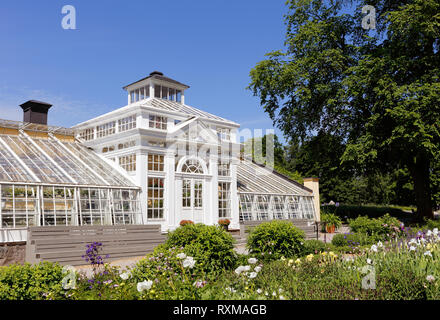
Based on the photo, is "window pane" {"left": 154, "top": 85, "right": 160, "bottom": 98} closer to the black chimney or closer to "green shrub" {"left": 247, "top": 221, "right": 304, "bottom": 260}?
the black chimney

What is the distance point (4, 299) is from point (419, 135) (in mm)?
18942

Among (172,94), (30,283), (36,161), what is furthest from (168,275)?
(172,94)

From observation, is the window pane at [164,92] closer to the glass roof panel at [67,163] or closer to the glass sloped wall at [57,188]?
the glass sloped wall at [57,188]

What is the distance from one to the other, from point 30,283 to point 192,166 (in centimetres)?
1460

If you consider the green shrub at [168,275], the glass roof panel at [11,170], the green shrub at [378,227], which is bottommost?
the green shrub at [378,227]

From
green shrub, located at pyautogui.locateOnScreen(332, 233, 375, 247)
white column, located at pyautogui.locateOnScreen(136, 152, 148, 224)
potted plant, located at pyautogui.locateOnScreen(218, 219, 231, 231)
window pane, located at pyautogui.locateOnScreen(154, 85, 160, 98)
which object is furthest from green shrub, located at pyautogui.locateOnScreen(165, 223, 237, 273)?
window pane, located at pyautogui.locateOnScreen(154, 85, 160, 98)

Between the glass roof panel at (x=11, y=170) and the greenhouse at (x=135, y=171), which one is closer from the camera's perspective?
the glass roof panel at (x=11, y=170)

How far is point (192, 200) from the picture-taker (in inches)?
786

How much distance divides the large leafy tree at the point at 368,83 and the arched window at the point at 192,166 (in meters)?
7.88

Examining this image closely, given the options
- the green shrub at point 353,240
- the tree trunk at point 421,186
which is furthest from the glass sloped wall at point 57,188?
the tree trunk at point 421,186

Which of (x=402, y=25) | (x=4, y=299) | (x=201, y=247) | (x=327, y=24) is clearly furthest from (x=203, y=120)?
(x=4, y=299)

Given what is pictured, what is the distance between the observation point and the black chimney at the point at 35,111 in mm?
23031

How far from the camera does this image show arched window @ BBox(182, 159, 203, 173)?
66.0ft
